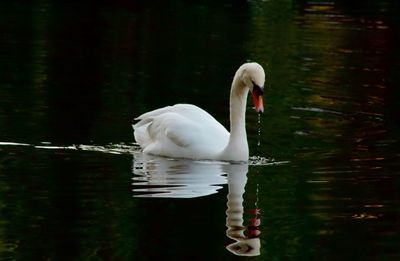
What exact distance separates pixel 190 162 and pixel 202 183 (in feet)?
4.55

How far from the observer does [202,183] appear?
44.7 ft

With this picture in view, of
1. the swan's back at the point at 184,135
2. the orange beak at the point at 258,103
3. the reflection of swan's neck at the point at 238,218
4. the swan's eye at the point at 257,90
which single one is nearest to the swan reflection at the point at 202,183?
the reflection of swan's neck at the point at 238,218

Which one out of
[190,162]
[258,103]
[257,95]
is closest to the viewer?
[258,103]

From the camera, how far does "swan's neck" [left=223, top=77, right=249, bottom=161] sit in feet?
48.7

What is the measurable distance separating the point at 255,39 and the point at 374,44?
3144 millimetres

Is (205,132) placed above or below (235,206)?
above

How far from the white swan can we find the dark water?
183 millimetres

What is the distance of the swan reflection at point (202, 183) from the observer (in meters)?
11.2

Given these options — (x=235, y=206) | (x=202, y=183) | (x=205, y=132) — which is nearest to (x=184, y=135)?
(x=205, y=132)

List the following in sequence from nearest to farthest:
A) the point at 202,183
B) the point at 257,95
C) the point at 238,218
A: the point at 238,218, the point at 202,183, the point at 257,95

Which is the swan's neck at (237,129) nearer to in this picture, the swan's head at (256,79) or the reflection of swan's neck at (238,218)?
the reflection of swan's neck at (238,218)

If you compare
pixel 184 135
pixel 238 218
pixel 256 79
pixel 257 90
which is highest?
pixel 256 79

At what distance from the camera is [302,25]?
37656mm

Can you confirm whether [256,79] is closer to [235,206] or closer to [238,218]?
[235,206]
